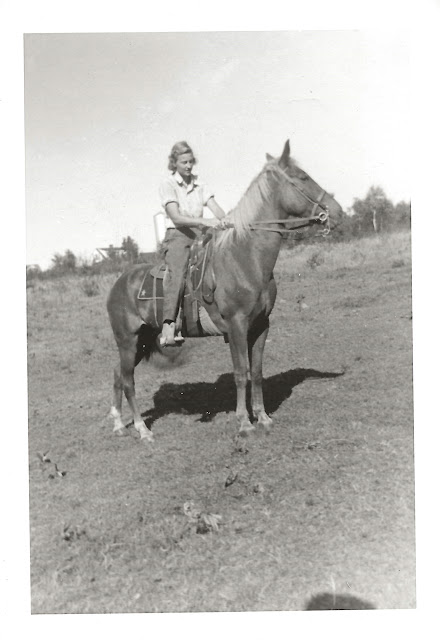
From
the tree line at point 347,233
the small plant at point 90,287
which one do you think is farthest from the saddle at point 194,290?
the small plant at point 90,287

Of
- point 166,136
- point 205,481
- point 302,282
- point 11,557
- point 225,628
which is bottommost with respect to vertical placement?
point 225,628

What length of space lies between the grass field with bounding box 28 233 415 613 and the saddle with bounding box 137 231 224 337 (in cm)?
103

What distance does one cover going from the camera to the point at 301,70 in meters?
6.47

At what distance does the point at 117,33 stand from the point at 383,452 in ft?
16.6

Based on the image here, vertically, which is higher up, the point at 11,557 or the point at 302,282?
the point at 302,282

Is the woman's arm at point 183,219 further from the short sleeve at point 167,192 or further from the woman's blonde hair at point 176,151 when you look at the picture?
the woman's blonde hair at point 176,151

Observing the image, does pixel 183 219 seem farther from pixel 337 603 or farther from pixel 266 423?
pixel 337 603

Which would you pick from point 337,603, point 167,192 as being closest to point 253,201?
point 167,192

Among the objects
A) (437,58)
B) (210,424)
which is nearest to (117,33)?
(437,58)

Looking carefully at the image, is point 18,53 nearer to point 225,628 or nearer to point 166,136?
point 166,136

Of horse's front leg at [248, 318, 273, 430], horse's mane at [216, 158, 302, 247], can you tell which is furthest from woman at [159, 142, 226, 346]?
horse's front leg at [248, 318, 273, 430]

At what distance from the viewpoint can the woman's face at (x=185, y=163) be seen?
6.30 metres

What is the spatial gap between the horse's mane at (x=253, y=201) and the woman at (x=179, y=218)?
202 mm

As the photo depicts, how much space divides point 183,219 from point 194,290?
849 mm
